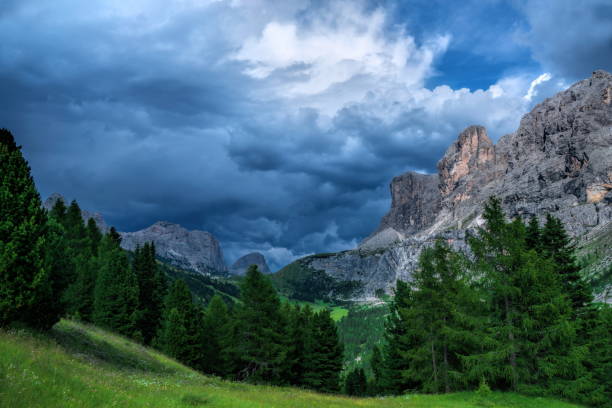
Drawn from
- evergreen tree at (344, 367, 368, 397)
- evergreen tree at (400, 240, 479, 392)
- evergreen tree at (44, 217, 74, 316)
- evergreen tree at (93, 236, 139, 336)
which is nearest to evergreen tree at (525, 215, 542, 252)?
evergreen tree at (400, 240, 479, 392)

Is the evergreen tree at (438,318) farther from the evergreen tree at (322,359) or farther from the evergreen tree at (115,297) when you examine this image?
the evergreen tree at (115,297)

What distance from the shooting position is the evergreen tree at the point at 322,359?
58969 millimetres

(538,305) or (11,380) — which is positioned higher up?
(538,305)

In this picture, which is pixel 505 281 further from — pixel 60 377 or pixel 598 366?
pixel 60 377

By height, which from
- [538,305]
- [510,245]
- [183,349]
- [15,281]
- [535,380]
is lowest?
[183,349]

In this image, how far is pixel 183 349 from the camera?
54.0 metres

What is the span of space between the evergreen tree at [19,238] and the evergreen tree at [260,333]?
30172mm

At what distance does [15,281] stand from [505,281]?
3402 cm

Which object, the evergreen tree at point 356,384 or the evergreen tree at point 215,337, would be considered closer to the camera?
the evergreen tree at point 215,337

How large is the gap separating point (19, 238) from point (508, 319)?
34.3 m

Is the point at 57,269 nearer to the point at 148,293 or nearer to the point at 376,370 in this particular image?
the point at 148,293

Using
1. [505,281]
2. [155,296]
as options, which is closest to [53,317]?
[505,281]

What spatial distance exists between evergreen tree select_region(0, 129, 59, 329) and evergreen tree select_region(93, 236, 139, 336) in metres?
29.8

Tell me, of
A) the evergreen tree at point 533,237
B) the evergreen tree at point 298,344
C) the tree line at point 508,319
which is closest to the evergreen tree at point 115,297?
the evergreen tree at point 298,344
